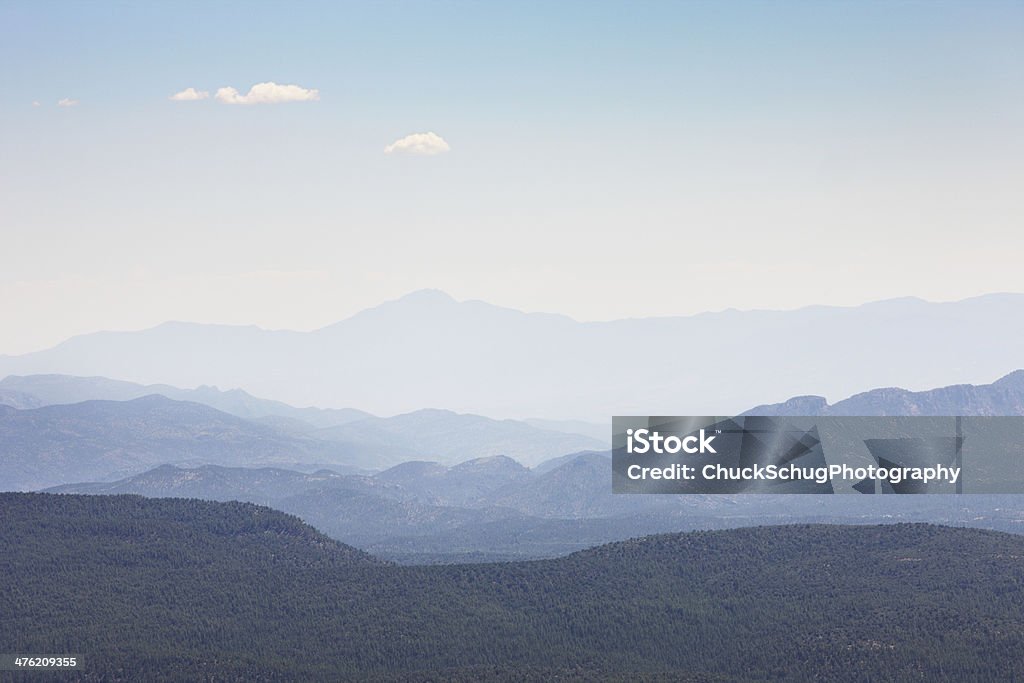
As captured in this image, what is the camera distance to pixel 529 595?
180000mm

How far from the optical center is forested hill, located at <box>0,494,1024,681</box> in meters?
145

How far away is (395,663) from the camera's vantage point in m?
155

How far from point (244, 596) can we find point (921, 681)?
83.9 m

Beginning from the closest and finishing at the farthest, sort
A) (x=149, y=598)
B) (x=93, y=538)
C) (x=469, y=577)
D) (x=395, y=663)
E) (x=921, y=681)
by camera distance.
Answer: (x=921, y=681) → (x=395, y=663) → (x=149, y=598) → (x=469, y=577) → (x=93, y=538)

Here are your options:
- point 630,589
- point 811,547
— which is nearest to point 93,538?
point 630,589

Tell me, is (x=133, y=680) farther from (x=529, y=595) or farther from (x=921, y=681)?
(x=921, y=681)

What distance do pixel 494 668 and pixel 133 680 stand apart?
35.4 m

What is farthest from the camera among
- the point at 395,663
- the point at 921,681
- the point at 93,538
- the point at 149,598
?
the point at 93,538

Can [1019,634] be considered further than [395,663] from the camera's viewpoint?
No

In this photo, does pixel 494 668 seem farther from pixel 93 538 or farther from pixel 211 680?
pixel 93 538

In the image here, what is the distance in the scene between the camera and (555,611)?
569ft

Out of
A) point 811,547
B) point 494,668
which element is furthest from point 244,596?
point 811,547

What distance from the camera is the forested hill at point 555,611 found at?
475 feet

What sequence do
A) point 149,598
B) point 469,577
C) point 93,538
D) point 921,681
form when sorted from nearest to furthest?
point 921,681
point 149,598
point 469,577
point 93,538
